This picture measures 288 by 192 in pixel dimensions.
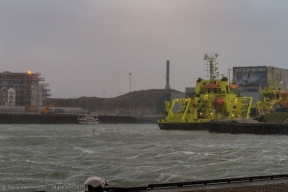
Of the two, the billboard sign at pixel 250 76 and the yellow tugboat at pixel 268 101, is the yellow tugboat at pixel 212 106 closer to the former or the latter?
the yellow tugboat at pixel 268 101

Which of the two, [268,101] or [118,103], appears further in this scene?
[118,103]

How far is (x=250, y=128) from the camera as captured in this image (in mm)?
49250

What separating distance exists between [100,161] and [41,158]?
3.06m

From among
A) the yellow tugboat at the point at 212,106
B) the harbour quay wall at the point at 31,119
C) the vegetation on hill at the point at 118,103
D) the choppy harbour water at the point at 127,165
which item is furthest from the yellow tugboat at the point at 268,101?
the vegetation on hill at the point at 118,103

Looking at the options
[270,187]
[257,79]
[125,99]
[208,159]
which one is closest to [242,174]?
[208,159]

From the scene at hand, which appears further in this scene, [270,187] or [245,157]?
[245,157]

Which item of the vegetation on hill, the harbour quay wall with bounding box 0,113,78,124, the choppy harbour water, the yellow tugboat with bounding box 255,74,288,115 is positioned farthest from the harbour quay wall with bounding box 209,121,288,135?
the vegetation on hill

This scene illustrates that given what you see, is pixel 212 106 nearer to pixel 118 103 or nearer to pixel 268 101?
pixel 268 101

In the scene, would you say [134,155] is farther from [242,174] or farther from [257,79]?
[257,79]

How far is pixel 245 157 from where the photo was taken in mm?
24438

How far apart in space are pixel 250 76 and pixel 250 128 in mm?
53326

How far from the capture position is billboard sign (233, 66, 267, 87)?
99812mm

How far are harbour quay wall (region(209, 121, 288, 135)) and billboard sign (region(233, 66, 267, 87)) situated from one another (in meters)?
49.7

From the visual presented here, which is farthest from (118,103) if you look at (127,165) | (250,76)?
(127,165)
